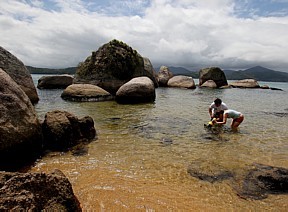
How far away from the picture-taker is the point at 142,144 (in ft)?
24.5

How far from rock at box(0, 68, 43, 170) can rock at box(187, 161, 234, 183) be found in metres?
4.05

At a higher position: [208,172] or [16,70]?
[16,70]

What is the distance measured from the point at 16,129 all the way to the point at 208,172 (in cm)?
468

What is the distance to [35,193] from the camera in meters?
3.20

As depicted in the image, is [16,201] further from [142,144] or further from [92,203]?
[142,144]

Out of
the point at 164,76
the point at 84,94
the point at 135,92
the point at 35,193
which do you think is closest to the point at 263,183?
the point at 35,193

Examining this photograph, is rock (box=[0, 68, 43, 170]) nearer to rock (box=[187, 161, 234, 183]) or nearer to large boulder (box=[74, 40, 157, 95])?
rock (box=[187, 161, 234, 183])

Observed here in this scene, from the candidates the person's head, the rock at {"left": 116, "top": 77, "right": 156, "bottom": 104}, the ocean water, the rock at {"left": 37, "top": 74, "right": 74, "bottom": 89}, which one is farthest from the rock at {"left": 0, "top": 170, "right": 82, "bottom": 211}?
the rock at {"left": 37, "top": 74, "right": 74, "bottom": 89}

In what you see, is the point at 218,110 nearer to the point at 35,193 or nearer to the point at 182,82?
the point at 35,193

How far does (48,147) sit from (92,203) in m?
3.37

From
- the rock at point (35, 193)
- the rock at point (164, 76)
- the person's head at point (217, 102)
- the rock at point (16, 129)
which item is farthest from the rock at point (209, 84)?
the rock at point (35, 193)

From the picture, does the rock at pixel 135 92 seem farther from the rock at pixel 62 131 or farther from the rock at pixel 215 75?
the rock at pixel 215 75

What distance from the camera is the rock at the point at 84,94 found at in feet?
60.7

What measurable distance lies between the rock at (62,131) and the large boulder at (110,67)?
15.7 metres
